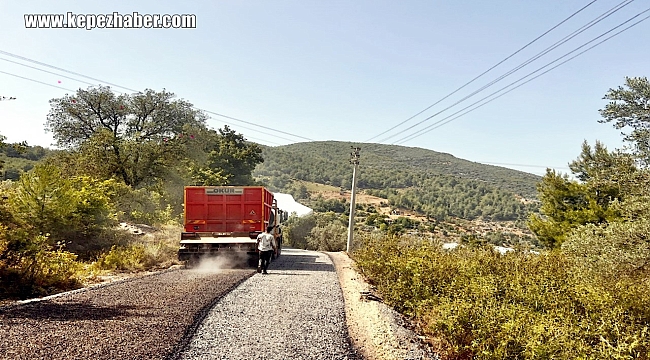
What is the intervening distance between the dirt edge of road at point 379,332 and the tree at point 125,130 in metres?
29.4

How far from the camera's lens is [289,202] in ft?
165

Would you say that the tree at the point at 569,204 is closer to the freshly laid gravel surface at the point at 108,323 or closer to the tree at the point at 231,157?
the freshly laid gravel surface at the point at 108,323

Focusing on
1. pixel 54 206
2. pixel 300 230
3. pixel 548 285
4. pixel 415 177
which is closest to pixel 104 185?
pixel 54 206

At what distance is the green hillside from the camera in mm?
83625

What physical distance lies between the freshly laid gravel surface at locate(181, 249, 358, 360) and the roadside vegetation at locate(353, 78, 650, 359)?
1.62 m

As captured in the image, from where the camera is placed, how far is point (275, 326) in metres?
8.21

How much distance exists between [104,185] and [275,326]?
71.1 ft

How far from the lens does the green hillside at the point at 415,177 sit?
83625 millimetres

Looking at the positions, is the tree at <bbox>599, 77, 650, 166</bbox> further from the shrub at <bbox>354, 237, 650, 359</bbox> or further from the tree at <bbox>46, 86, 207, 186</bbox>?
the tree at <bbox>46, 86, 207, 186</bbox>

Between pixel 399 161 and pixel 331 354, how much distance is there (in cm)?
12060

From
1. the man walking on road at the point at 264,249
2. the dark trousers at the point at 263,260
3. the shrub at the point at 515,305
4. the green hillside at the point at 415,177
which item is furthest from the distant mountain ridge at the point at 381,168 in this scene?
the shrub at the point at 515,305

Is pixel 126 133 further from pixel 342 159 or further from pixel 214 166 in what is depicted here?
pixel 342 159

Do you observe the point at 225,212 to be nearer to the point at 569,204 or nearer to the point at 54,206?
the point at 54,206

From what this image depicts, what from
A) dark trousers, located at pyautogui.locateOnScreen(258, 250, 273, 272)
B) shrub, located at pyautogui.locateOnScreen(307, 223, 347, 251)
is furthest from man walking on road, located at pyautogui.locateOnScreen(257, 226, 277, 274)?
shrub, located at pyautogui.locateOnScreen(307, 223, 347, 251)
